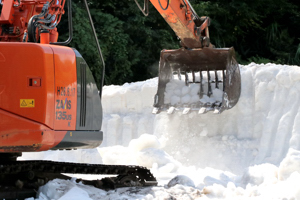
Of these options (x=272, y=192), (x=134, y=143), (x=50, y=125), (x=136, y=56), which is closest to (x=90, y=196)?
(x=50, y=125)

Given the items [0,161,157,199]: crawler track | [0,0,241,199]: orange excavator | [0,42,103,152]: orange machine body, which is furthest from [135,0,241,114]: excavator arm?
[0,42,103,152]: orange machine body

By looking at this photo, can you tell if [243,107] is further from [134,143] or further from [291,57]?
[291,57]

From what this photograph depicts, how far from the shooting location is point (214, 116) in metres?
8.72

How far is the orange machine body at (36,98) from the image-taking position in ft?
14.0

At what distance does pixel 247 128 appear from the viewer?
Result: 28.1 feet

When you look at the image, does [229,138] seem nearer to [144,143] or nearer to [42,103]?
[144,143]

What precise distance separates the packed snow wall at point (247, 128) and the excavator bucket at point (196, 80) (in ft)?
1.30

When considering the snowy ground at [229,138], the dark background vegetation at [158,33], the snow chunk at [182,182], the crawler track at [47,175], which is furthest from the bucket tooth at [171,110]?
the dark background vegetation at [158,33]

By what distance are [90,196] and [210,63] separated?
4.32 m

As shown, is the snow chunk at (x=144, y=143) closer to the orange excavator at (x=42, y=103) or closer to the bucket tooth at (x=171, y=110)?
the bucket tooth at (x=171, y=110)

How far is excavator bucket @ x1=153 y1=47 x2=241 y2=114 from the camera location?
321 inches

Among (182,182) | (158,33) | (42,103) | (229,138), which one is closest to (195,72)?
(229,138)

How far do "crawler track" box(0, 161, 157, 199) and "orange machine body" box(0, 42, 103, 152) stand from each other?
0.49m

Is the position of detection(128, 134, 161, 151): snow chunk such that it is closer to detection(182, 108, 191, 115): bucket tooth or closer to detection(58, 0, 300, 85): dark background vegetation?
detection(182, 108, 191, 115): bucket tooth
